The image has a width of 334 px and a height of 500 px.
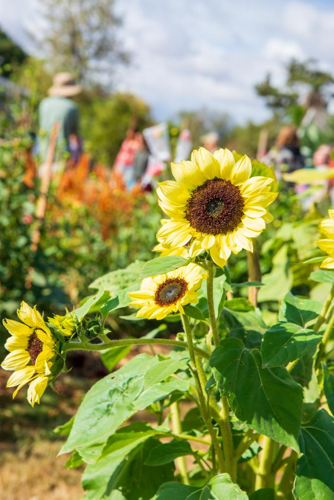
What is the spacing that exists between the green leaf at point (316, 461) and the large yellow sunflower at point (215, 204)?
39cm

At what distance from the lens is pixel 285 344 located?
0.86 meters

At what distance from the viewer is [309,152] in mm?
6328

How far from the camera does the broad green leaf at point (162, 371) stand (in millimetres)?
883

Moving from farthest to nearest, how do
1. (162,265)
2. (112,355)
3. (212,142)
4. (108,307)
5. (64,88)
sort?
(212,142), (64,88), (112,355), (108,307), (162,265)

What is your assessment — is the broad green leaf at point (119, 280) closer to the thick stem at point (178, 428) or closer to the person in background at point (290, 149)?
the thick stem at point (178, 428)

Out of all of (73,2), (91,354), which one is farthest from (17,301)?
(73,2)

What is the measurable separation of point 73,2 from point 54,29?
170 cm

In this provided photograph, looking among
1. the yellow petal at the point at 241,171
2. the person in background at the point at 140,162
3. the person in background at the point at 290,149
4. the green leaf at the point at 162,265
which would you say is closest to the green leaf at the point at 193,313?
the green leaf at the point at 162,265

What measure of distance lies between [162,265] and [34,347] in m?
0.26

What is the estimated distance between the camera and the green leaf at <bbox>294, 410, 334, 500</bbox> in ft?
2.92

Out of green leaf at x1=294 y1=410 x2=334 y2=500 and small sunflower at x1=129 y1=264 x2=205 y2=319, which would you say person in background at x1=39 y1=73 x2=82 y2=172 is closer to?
small sunflower at x1=129 y1=264 x2=205 y2=319

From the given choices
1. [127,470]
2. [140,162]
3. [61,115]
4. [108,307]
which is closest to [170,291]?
[108,307]

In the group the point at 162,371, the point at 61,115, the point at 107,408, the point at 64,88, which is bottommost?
the point at 61,115

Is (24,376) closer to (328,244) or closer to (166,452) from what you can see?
(166,452)
